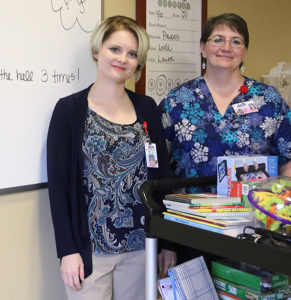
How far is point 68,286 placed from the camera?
5.43 feet

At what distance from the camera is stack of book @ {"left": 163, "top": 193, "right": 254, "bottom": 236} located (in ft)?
4.29

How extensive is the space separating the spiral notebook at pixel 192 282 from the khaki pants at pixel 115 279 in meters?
0.27

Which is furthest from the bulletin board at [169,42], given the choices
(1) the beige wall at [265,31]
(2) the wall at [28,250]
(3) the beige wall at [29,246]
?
(2) the wall at [28,250]

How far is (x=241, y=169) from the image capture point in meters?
1.57

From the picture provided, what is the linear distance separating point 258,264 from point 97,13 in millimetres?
1258

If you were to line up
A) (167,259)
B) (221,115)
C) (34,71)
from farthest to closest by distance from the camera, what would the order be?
(221,115) → (167,259) → (34,71)

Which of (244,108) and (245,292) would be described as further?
(244,108)

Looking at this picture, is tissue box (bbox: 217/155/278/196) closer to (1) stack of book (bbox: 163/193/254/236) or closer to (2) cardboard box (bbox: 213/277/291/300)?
(1) stack of book (bbox: 163/193/254/236)

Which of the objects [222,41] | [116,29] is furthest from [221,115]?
[116,29]

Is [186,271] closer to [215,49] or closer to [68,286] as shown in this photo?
[68,286]

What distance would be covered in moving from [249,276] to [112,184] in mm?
550

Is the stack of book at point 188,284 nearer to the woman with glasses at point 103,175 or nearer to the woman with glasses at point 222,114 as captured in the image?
the woman with glasses at point 103,175

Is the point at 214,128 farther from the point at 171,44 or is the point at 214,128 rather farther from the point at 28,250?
the point at 28,250

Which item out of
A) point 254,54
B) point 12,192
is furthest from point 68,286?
point 254,54
